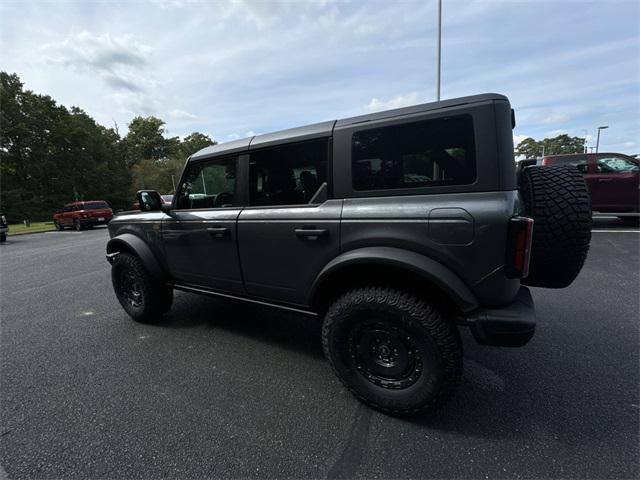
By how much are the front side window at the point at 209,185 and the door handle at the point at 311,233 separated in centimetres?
89

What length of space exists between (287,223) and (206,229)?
0.95m

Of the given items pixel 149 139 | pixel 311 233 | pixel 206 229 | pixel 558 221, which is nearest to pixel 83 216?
pixel 206 229

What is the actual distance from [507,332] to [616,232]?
916 centimetres

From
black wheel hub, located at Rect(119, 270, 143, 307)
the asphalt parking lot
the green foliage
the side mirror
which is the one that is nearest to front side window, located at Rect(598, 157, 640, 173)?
the asphalt parking lot

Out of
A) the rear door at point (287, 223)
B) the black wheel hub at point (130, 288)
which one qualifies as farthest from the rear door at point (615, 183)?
the black wheel hub at point (130, 288)

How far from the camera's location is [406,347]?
2.09 m

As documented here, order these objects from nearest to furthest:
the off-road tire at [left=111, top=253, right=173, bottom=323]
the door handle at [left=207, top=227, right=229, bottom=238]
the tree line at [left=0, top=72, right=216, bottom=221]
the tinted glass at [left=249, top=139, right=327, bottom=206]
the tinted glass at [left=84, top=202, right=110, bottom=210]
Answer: the tinted glass at [left=249, top=139, right=327, bottom=206]
the door handle at [left=207, top=227, right=229, bottom=238]
the off-road tire at [left=111, top=253, right=173, bottom=323]
the tinted glass at [left=84, top=202, right=110, bottom=210]
the tree line at [left=0, top=72, right=216, bottom=221]

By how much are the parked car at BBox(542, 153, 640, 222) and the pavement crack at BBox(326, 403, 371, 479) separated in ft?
30.7

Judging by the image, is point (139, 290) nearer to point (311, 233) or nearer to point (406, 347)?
point (311, 233)

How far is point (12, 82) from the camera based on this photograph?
28.3 m

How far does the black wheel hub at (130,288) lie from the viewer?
3.69 metres

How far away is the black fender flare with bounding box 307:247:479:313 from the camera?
73.1 inches

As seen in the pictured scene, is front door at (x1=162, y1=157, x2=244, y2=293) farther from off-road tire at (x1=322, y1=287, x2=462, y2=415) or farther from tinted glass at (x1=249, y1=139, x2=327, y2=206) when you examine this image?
off-road tire at (x1=322, y1=287, x2=462, y2=415)

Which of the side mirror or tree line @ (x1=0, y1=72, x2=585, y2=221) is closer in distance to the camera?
the side mirror
